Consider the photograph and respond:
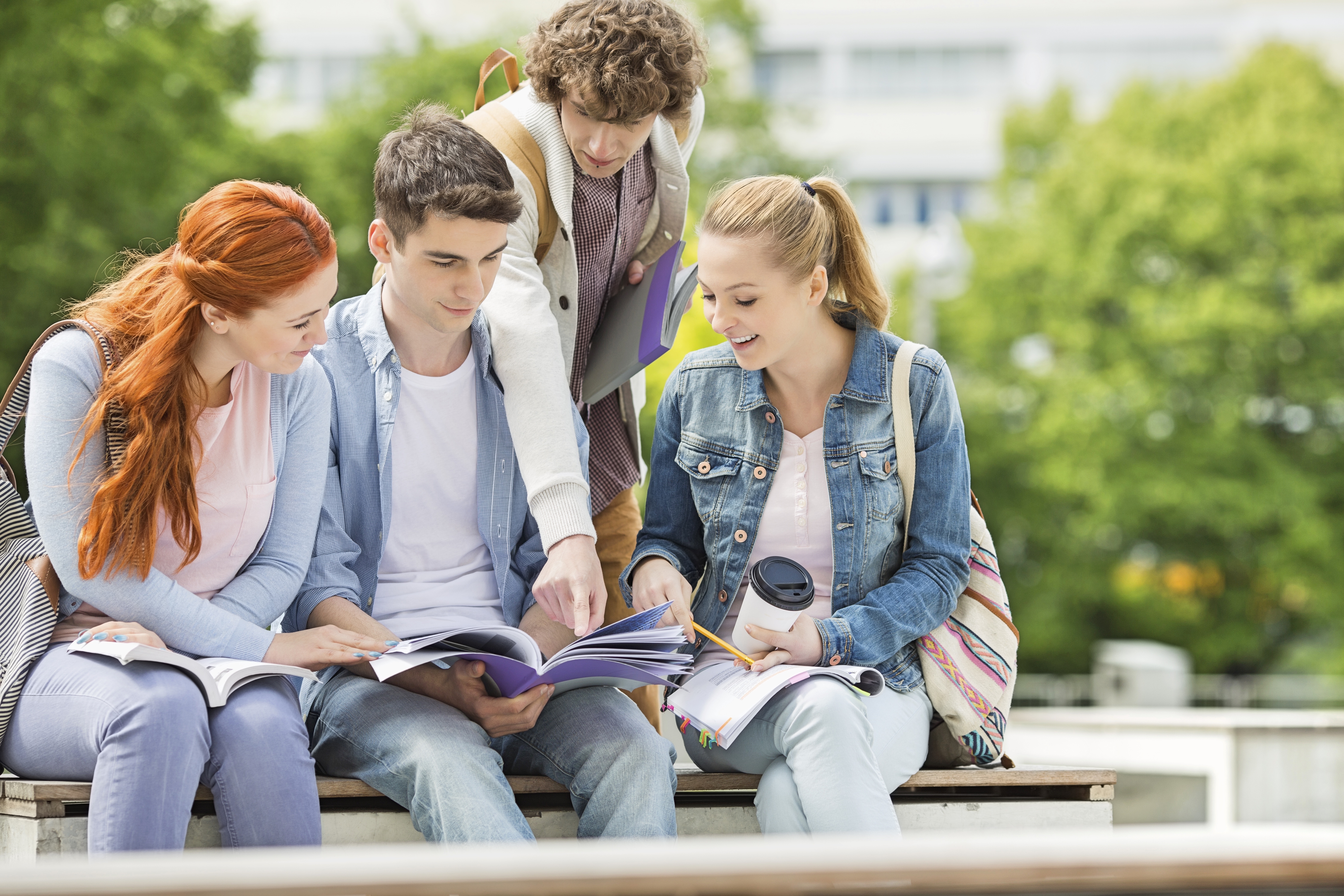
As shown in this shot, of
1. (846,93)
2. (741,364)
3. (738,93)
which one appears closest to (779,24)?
(846,93)

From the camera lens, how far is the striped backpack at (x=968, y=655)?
328cm

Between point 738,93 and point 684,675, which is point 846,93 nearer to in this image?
point 738,93

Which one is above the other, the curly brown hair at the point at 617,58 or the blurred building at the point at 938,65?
the blurred building at the point at 938,65

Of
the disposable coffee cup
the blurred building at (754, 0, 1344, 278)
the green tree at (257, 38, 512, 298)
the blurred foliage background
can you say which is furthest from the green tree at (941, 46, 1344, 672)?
the disposable coffee cup

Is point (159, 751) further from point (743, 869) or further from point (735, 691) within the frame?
point (743, 869)

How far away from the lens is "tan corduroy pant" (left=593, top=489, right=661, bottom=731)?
4.02 m

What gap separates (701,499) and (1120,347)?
18.8m

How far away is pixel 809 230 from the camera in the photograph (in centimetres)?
340

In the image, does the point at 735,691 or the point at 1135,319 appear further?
the point at 1135,319

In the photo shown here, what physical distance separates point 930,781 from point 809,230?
1340mm

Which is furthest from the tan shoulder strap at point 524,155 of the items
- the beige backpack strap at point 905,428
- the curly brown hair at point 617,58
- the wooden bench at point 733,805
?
the wooden bench at point 733,805

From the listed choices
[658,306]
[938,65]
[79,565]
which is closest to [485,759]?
[79,565]

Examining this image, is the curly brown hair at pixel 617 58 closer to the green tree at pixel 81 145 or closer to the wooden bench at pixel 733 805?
the wooden bench at pixel 733 805

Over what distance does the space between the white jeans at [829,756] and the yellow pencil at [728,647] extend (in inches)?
5.4
